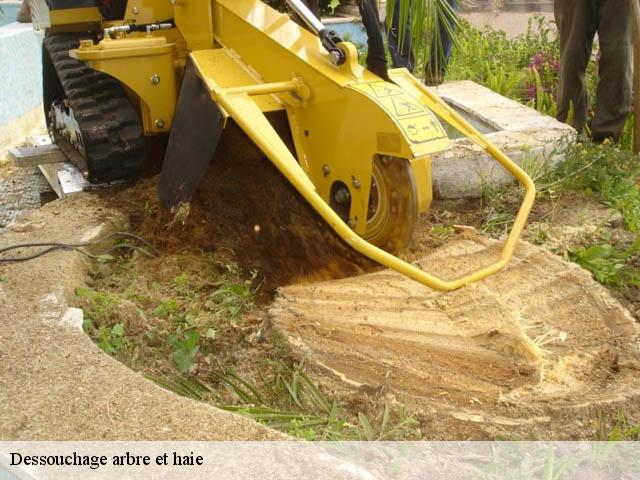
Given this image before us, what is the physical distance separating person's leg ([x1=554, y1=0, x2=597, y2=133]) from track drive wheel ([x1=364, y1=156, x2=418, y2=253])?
2907 millimetres

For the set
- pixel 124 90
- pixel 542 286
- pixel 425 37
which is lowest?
pixel 542 286

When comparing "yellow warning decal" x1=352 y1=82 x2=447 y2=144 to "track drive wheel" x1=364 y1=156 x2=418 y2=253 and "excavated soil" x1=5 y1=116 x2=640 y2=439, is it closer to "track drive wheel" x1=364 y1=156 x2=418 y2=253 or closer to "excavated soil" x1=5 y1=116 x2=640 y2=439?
"track drive wheel" x1=364 y1=156 x2=418 y2=253

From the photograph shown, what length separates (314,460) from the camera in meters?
2.15

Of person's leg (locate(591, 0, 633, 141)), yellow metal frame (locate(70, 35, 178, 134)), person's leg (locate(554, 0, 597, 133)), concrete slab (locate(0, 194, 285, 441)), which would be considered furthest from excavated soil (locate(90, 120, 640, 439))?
person's leg (locate(554, 0, 597, 133))

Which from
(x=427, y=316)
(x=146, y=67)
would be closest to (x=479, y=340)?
(x=427, y=316)

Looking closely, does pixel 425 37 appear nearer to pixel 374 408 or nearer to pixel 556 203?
pixel 556 203

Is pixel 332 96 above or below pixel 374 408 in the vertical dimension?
above

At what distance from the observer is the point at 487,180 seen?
4566 millimetres

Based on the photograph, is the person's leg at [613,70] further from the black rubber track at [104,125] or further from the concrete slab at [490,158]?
the black rubber track at [104,125]

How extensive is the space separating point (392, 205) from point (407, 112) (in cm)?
39

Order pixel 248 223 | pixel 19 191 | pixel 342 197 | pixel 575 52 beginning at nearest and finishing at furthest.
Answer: pixel 342 197, pixel 248 223, pixel 575 52, pixel 19 191

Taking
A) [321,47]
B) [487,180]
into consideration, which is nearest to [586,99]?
[487,180]

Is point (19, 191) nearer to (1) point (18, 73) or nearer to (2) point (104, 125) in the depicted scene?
(1) point (18, 73)

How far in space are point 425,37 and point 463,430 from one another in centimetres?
194
